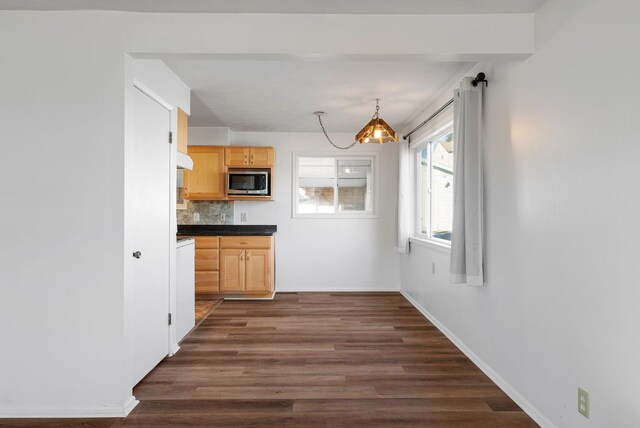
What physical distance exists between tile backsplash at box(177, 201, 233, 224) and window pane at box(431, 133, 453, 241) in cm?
289

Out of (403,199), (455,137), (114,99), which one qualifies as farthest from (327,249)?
(114,99)

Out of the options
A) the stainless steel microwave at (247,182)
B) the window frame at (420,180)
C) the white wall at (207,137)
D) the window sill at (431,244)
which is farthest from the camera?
the white wall at (207,137)

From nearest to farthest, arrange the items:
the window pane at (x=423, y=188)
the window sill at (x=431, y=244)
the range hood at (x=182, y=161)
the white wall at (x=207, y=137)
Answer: the range hood at (x=182, y=161), the window sill at (x=431, y=244), the window pane at (x=423, y=188), the white wall at (x=207, y=137)

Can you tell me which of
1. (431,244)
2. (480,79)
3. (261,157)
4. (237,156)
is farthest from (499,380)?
(237,156)

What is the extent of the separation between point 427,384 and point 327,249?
125 inches

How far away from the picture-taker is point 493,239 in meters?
2.66

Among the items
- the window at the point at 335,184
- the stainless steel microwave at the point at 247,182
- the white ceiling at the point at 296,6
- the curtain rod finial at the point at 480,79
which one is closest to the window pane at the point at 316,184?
the window at the point at 335,184

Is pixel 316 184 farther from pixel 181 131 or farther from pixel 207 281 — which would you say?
pixel 181 131

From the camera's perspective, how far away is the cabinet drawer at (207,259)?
505 centimetres

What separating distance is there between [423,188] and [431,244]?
1047 millimetres

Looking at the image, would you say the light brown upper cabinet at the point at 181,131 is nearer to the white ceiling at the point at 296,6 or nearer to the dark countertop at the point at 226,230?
the white ceiling at the point at 296,6

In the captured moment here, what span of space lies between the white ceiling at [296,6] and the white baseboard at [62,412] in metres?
2.29

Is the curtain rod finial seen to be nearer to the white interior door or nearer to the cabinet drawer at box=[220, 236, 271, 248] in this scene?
the white interior door

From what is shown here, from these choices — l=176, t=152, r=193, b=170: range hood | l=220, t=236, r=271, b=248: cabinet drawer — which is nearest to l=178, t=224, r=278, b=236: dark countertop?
l=220, t=236, r=271, b=248: cabinet drawer
